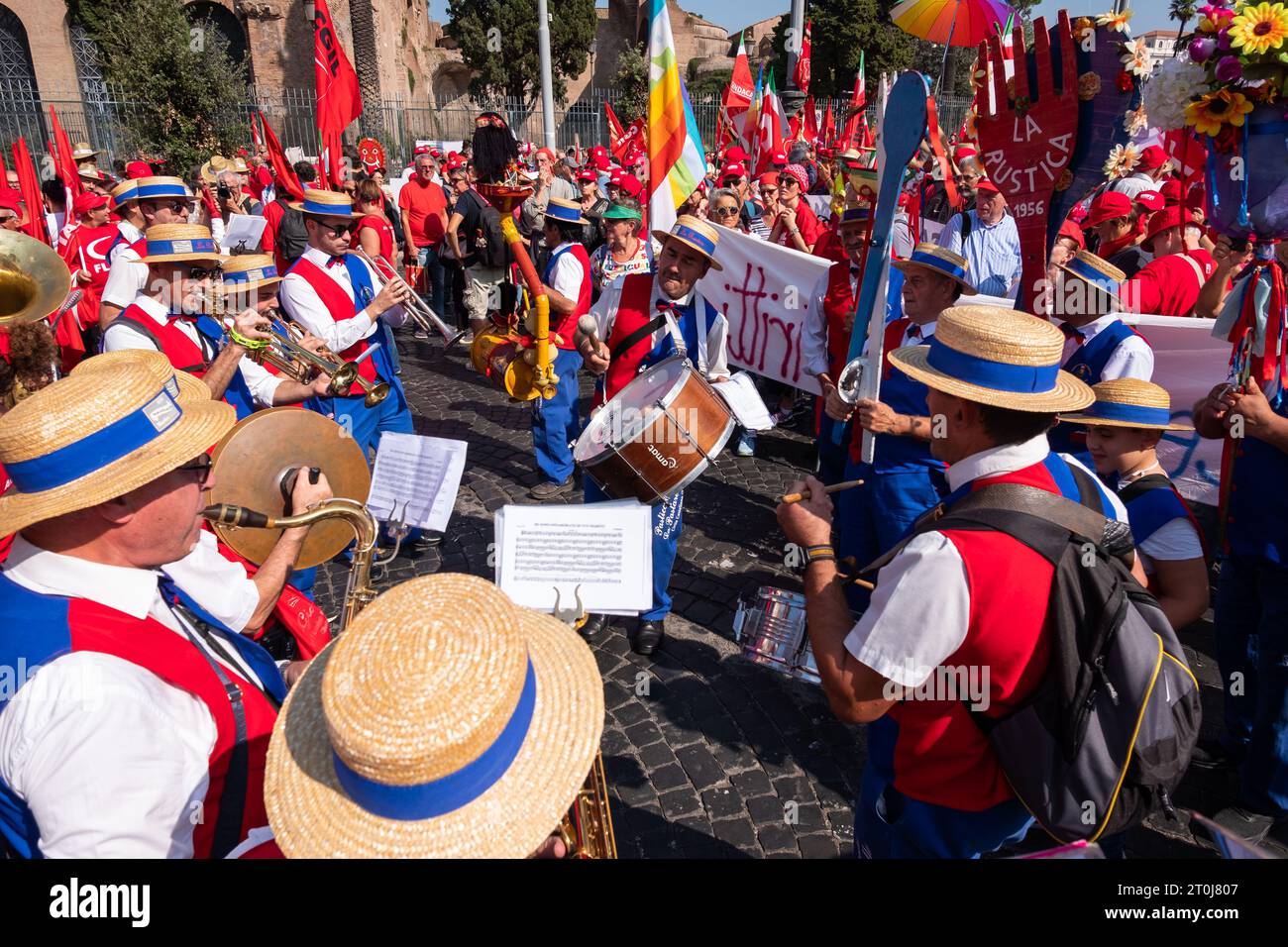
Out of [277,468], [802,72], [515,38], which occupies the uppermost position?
[515,38]

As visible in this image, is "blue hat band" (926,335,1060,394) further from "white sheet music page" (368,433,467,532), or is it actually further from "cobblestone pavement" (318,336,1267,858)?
"white sheet music page" (368,433,467,532)

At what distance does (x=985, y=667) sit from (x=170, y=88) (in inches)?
1030

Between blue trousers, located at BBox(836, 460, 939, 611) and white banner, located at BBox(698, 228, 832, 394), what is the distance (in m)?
2.30

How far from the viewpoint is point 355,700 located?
139cm

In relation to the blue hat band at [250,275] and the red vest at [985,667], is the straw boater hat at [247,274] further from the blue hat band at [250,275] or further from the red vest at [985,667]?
the red vest at [985,667]

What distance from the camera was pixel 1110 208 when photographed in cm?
691

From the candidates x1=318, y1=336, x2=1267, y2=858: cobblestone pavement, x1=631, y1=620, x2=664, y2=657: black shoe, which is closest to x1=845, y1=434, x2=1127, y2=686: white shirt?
x1=318, y1=336, x2=1267, y2=858: cobblestone pavement

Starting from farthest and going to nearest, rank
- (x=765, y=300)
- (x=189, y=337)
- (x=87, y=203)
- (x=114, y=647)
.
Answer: (x=87, y=203), (x=765, y=300), (x=189, y=337), (x=114, y=647)

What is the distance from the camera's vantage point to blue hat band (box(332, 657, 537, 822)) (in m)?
1.40

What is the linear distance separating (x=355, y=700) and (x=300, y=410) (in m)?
2.18

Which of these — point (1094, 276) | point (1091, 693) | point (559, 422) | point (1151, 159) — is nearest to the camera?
point (1091, 693)

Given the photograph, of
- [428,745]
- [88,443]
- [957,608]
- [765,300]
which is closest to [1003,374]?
[957,608]

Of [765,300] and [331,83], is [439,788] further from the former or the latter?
[331,83]
